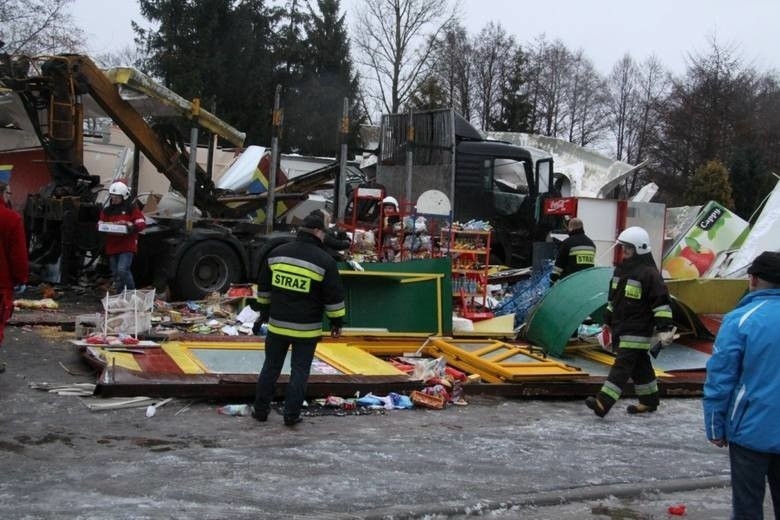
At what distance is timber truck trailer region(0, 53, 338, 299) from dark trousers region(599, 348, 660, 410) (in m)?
5.91

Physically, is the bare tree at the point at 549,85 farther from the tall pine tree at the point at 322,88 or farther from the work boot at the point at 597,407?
the work boot at the point at 597,407

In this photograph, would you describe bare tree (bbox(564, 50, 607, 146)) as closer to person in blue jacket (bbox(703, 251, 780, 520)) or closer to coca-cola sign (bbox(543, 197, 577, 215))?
coca-cola sign (bbox(543, 197, 577, 215))

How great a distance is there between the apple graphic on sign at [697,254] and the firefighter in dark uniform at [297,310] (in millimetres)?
10543

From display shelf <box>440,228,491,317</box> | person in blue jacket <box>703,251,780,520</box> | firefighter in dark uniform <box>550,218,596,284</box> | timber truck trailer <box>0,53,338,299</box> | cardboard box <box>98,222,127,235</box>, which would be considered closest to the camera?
person in blue jacket <box>703,251,780,520</box>

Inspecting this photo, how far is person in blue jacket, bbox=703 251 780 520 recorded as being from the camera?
11.4 ft

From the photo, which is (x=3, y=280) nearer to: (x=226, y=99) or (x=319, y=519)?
(x=319, y=519)

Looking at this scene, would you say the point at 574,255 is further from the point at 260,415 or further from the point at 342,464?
the point at 342,464

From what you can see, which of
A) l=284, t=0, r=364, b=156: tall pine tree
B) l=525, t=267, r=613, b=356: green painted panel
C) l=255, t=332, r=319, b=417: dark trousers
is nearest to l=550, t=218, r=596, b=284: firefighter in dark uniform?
l=525, t=267, r=613, b=356: green painted panel

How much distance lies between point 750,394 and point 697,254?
12.2 meters

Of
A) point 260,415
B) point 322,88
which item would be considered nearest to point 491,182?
point 260,415

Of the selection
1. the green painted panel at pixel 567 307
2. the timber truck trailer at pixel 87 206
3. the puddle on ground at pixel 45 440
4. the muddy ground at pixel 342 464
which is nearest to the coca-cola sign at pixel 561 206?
the green painted panel at pixel 567 307

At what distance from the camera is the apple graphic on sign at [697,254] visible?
14867 mm

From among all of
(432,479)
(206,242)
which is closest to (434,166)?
(206,242)

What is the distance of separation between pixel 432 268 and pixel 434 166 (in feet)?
17.6
